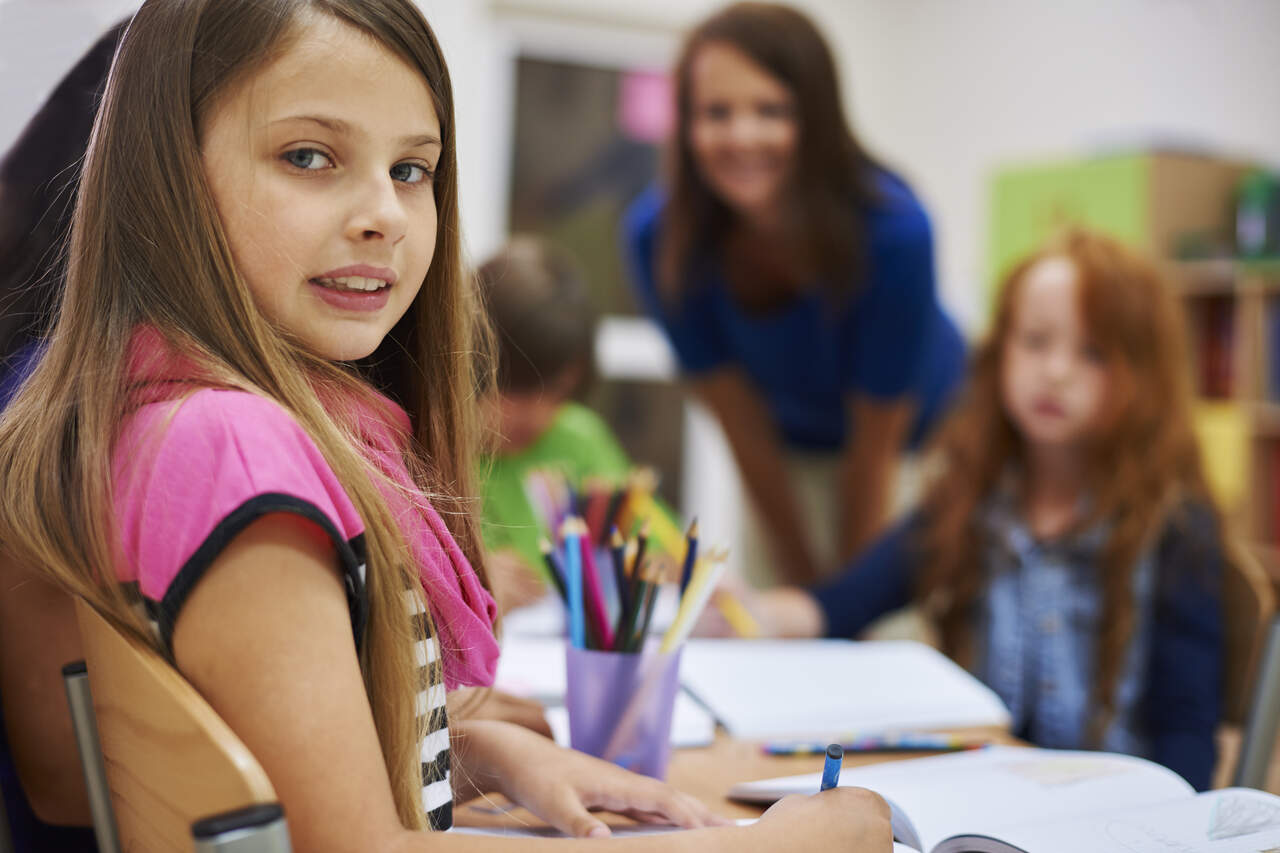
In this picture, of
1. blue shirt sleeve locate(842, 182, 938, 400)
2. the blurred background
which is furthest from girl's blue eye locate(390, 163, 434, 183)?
the blurred background

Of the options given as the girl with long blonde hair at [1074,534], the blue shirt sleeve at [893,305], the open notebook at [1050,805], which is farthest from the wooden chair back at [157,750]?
the blue shirt sleeve at [893,305]

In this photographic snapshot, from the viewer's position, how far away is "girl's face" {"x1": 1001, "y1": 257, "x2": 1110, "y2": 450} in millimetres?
1133

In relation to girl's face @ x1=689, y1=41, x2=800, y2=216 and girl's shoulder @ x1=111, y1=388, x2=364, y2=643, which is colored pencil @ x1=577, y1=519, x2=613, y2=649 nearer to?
girl's shoulder @ x1=111, y1=388, x2=364, y2=643

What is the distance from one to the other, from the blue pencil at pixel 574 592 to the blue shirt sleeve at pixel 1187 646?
0.60 metres

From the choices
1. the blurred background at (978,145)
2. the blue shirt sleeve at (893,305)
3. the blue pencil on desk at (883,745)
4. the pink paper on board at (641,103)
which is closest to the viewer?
the blue pencil on desk at (883,745)

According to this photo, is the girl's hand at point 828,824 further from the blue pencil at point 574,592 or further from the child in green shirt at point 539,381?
the child in green shirt at point 539,381

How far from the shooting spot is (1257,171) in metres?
2.56

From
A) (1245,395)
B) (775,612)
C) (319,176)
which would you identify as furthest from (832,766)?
(1245,395)

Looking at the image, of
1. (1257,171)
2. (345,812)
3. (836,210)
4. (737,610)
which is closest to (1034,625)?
(737,610)

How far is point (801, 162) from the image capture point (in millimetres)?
1473

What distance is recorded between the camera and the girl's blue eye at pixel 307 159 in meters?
0.45

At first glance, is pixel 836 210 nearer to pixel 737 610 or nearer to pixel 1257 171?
pixel 737 610

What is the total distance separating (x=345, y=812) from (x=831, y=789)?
0.21 metres

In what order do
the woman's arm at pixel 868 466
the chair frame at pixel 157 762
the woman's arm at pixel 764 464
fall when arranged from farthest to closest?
the woman's arm at pixel 764 464
the woman's arm at pixel 868 466
the chair frame at pixel 157 762
